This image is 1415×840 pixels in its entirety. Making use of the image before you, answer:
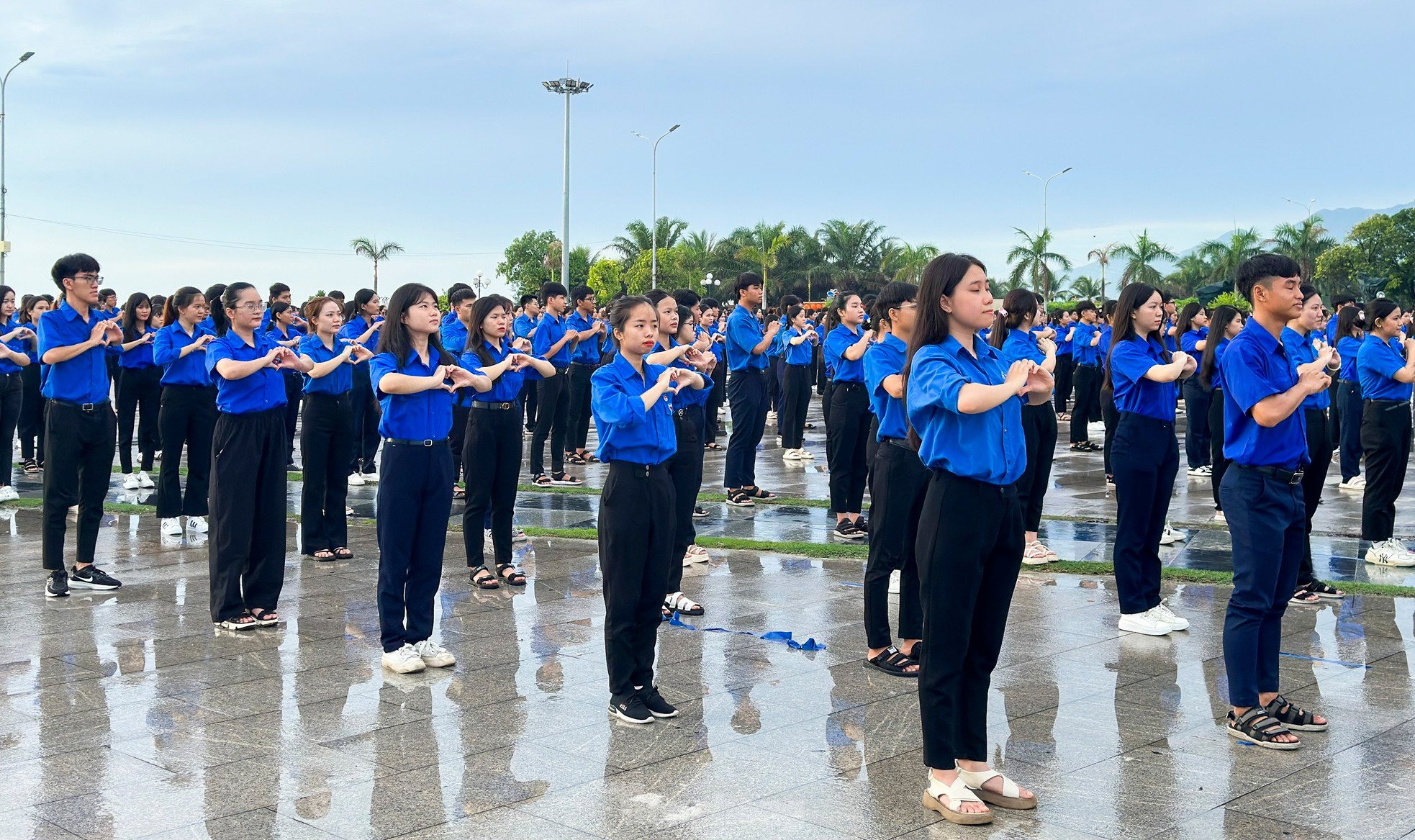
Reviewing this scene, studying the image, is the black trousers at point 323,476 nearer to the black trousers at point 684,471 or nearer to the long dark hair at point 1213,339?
the black trousers at point 684,471

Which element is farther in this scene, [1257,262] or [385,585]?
[385,585]

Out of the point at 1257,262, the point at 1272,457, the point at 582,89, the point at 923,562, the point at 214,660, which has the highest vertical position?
the point at 582,89

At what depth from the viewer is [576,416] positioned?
54.2 feet

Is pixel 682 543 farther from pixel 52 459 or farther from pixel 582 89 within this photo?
pixel 582 89

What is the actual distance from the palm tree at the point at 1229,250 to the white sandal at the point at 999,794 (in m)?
52.6

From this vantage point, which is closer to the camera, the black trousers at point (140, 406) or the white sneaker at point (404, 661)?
the white sneaker at point (404, 661)

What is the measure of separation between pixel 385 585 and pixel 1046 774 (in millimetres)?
3386

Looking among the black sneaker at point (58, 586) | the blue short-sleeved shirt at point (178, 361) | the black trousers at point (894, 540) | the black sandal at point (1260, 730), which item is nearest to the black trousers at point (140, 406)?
the blue short-sleeved shirt at point (178, 361)

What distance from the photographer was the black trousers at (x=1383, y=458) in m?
9.30

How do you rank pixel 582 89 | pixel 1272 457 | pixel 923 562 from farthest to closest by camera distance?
1. pixel 582 89
2. pixel 1272 457
3. pixel 923 562

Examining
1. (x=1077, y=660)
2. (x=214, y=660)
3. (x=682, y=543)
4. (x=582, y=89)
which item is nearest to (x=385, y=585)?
(x=214, y=660)

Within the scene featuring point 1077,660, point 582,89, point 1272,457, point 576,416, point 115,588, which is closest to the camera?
point 1272,457

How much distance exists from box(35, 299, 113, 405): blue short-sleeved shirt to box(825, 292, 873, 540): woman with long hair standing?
5117 mm

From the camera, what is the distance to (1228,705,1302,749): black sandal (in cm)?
516
